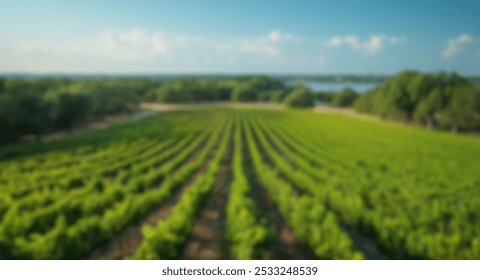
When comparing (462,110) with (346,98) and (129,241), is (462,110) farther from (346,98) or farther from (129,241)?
(129,241)

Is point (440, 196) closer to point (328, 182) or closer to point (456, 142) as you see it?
point (328, 182)

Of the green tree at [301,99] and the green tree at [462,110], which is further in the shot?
the green tree at [301,99]

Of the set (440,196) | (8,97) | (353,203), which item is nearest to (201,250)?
(353,203)

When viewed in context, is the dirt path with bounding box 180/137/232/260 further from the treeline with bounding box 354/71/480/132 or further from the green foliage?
the green foliage

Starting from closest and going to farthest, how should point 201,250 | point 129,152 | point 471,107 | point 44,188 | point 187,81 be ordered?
point 201,250, point 44,188, point 129,152, point 471,107, point 187,81

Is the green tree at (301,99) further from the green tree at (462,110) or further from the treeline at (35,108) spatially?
the treeline at (35,108)

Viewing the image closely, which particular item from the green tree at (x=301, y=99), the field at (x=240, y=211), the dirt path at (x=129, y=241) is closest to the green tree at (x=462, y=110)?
the field at (x=240, y=211)
